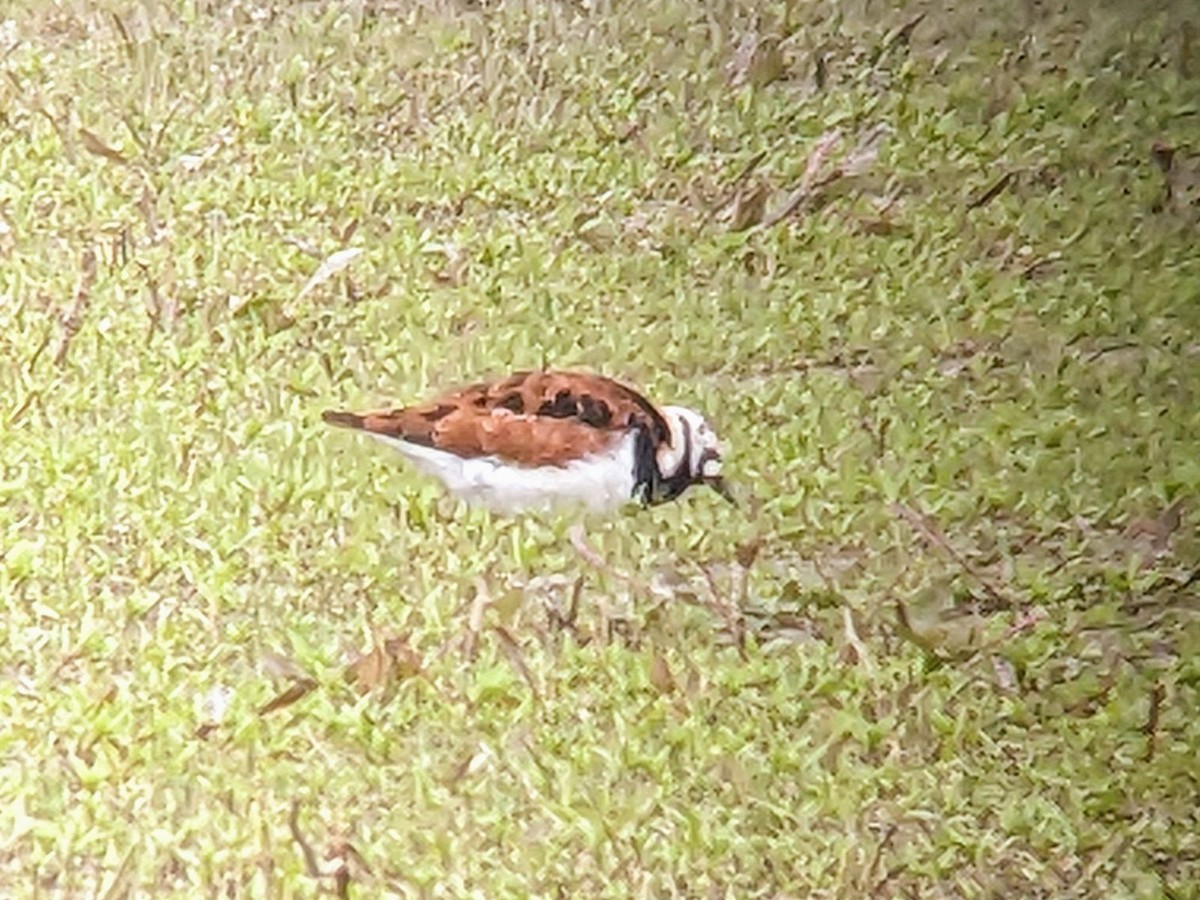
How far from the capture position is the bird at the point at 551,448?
1313 mm

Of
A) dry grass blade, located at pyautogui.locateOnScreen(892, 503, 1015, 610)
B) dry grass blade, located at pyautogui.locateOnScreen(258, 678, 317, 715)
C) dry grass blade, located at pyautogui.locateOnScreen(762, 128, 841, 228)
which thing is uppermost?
dry grass blade, located at pyautogui.locateOnScreen(762, 128, 841, 228)

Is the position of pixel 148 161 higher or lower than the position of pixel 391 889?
higher

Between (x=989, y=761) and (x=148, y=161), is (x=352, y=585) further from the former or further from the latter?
(x=989, y=761)

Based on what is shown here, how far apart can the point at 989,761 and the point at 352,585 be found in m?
0.50

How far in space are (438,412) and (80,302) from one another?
300 millimetres

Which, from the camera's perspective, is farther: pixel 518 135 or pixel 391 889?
pixel 518 135

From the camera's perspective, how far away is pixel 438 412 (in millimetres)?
1321

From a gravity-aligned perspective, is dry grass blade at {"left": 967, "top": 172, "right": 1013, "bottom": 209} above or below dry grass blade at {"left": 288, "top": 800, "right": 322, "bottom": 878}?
above

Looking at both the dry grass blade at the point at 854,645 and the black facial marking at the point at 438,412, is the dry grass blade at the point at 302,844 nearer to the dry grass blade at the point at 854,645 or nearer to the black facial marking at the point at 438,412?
the black facial marking at the point at 438,412

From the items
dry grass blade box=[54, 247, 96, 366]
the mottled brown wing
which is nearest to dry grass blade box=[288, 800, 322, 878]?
the mottled brown wing

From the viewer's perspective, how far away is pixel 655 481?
1.31 meters

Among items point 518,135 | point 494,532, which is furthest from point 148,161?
point 494,532

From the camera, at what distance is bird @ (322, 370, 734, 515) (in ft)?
4.31

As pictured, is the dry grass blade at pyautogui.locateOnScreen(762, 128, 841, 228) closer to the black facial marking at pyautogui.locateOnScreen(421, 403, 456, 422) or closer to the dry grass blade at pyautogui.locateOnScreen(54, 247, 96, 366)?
the black facial marking at pyautogui.locateOnScreen(421, 403, 456, 422)
